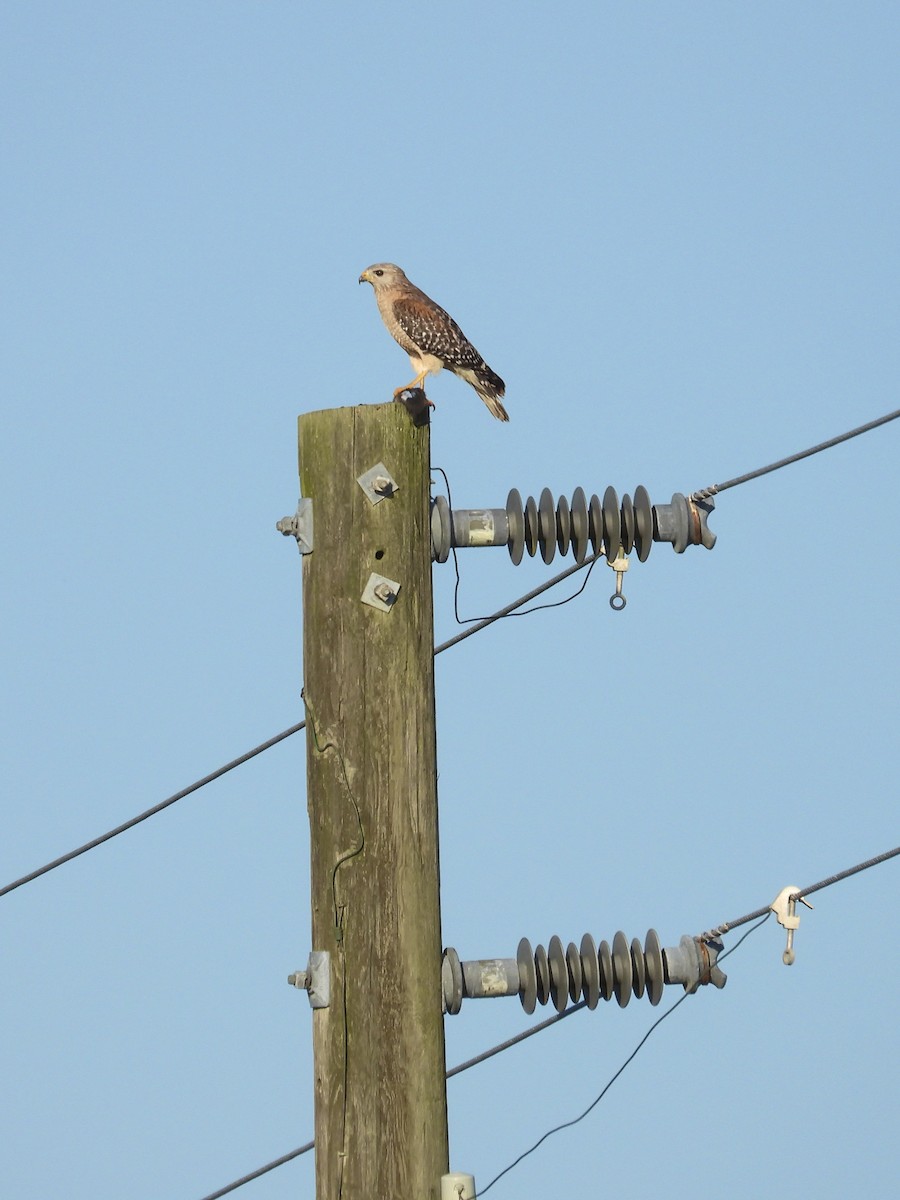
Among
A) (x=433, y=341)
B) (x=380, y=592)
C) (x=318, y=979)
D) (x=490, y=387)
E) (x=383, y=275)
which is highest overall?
(x=383, y=275)

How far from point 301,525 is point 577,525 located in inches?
34.0

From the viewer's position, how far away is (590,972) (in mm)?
4980

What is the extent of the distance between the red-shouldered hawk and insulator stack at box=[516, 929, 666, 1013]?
13.1ft

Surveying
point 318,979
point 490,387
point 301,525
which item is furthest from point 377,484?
point 490,387

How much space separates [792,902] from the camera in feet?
17.7

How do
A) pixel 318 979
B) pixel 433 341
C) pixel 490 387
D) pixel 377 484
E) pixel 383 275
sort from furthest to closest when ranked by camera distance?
pixel 383 275 < pixel 433 341 < pixel 490 387 < pixel 377 484 < pixel 318 979

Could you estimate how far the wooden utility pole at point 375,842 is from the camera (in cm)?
466

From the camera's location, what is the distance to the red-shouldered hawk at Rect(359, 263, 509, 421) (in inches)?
342

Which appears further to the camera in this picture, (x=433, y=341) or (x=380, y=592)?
(x=433, y=341)

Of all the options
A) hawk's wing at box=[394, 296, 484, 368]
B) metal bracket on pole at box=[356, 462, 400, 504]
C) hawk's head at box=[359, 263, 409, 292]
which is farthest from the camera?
hawk's head at box=[359, 263, 409, 292]

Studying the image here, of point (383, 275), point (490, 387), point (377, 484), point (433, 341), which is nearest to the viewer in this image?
point (377, 484)

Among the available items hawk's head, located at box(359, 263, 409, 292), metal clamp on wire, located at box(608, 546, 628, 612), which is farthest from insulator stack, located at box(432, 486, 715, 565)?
hawk's head, located at box(359, 263, 409, 292)

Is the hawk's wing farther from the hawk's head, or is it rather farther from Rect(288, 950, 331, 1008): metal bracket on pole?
Rect(288, 950, 331, 1008): metal bracket on pole

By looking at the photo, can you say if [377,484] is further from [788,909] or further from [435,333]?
[435,333]
